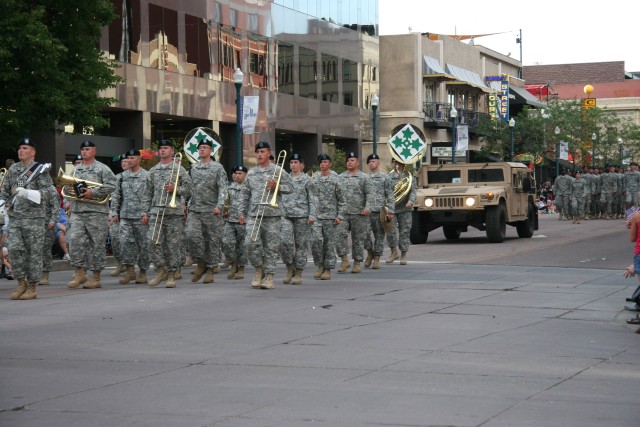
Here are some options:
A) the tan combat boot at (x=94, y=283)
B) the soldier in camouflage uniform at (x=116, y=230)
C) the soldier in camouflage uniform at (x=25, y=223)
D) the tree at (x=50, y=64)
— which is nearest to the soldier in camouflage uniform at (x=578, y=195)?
the tree at (x=50, y=64)

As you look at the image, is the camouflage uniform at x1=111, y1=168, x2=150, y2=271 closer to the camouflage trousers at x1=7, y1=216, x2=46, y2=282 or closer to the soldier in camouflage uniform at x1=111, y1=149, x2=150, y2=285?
the soldier in camouflage uniform at x1=111, y1=149, x2=150, y2=285

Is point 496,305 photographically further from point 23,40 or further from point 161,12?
point 161,12

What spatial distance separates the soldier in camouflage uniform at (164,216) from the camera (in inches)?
663

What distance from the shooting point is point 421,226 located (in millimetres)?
29484

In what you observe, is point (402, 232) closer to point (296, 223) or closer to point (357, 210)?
point (357, 210)

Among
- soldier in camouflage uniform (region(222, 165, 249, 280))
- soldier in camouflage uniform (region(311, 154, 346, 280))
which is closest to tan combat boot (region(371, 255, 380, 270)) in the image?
soldier in camouflage uniform (region(311, 154, 346, 280))

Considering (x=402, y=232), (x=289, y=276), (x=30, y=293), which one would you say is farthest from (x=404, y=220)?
(x=30, y=293)

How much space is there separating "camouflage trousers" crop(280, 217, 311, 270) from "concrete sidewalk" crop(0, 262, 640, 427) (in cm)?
81

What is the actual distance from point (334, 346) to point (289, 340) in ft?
1.88

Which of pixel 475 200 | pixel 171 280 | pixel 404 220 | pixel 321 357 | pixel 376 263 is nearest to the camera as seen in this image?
pixel 321 357

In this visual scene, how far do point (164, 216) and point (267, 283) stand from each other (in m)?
1.81

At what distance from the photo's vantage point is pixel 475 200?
93.0 feet

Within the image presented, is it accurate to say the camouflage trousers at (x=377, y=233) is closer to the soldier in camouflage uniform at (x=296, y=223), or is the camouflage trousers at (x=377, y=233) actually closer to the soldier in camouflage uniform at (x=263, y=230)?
the soldier in camouflage uniform at (x=296, y=223)

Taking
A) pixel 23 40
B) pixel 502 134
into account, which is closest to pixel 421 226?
pixel 23 40
